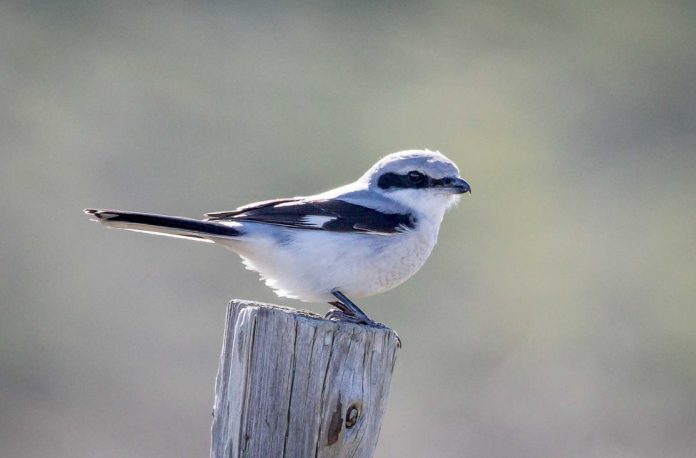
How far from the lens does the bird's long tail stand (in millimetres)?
4523

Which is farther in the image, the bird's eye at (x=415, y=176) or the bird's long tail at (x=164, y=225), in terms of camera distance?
the bird's eye at (x=415, y=176)

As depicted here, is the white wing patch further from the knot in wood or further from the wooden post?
the knot in wood

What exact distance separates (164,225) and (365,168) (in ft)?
35.4

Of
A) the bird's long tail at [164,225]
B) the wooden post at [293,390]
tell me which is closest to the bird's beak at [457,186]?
the bird's long tail at [164,225]

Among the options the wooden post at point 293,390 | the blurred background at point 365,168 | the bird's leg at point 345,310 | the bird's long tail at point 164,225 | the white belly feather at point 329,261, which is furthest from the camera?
the blurred background at point 365,168

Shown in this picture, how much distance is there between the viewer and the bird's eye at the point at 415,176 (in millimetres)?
5633

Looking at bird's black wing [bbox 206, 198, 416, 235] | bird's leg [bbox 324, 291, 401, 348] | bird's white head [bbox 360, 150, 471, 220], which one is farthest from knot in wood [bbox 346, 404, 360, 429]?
bird's white head [bbox 360, 150, 471, 220]

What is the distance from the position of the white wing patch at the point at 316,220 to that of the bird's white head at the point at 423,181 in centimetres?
53

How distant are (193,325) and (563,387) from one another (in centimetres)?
373

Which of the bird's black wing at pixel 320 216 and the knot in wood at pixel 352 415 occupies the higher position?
the bird's black wing at pixel 320 216

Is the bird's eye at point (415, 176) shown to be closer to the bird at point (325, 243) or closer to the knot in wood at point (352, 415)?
the bird at point (325, 243)

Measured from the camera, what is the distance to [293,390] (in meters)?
3.53

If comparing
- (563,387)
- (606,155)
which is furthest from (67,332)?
(606,155)

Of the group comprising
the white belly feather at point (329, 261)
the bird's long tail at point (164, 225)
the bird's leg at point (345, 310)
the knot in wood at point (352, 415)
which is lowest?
the knot in wood at point (352, 415)
